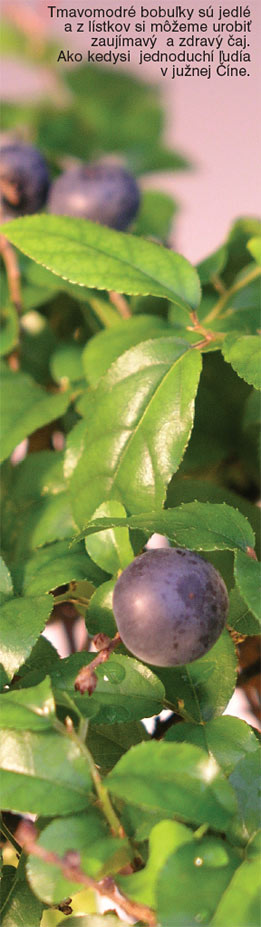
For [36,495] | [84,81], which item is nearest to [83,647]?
[36,495]

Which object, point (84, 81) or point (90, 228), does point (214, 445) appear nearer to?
point (90, 228)

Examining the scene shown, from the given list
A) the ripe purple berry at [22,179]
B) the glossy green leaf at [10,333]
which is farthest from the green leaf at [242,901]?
the ripe purple berry at [22,179]

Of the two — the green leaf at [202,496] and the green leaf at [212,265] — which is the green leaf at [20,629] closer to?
the green leaf at [202,496]

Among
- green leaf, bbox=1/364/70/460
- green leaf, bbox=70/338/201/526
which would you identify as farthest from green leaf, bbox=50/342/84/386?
green leaf, bbox=70/338/201/526

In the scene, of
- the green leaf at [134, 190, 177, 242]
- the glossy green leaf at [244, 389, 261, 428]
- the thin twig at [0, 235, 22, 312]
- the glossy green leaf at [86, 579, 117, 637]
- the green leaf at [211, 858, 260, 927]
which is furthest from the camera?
the green leaf at [134, 190, 177, 242]

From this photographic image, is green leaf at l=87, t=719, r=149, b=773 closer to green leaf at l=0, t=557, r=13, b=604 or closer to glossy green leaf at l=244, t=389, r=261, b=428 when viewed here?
green leaf at l=0, t=557, r=13, b=604

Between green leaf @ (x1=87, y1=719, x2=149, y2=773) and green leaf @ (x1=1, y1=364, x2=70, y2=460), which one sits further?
green leaf @ (x1=1, y1=364, x2=70, y2=460)

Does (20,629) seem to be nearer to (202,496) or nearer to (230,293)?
(202,496)

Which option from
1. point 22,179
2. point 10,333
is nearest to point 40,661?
point 10,333
